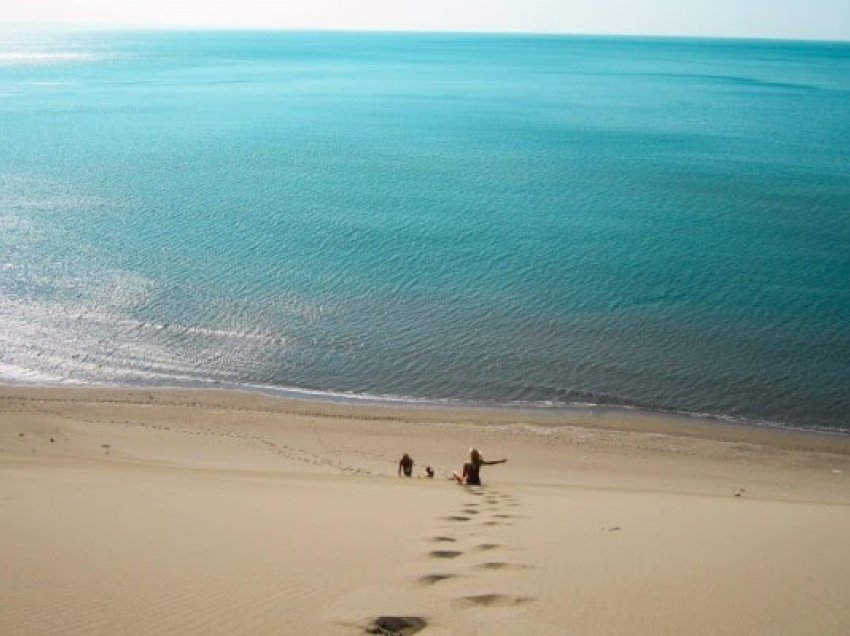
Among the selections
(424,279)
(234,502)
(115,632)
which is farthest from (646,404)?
(115,632)

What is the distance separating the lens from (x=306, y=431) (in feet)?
79.4

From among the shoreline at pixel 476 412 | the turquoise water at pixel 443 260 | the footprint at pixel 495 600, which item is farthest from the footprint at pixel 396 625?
the turquoise water at pixel 443 260

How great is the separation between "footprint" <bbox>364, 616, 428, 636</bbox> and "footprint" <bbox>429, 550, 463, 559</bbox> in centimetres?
221

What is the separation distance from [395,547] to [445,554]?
667 mm

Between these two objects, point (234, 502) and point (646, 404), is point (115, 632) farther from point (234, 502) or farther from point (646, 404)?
point (646, 404)

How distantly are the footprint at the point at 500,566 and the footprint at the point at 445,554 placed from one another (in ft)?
→ 1.67

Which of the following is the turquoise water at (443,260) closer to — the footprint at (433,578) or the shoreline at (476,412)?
the shoreline at (476,412)

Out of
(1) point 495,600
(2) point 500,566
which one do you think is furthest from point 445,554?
(1) point 495,600

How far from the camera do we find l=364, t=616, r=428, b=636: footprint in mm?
6777

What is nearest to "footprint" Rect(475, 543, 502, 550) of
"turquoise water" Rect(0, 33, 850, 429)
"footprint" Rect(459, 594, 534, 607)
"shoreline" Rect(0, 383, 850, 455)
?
"footprint" Rect(459, 594, 534, 607)

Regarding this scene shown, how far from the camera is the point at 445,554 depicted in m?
9.41

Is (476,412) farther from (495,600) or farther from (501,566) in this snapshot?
(495,600)

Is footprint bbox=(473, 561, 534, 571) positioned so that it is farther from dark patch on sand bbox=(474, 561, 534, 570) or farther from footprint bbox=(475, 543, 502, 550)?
footprint bbox=(475, 543, 502, 550)

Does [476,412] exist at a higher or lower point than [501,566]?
higher
